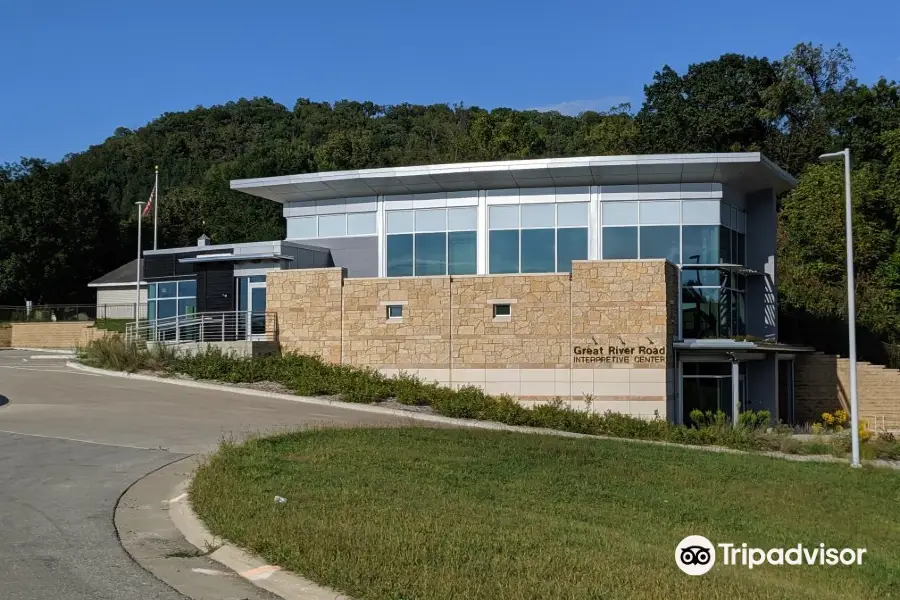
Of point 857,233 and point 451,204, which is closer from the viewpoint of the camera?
point 451,204

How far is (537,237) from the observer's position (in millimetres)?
33594

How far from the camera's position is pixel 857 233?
45375 mm

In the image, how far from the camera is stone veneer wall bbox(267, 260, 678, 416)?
2802 centimetres

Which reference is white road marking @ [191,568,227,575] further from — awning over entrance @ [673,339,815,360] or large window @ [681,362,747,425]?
large window @ [681,362,747,425]

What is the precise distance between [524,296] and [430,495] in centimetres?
1755

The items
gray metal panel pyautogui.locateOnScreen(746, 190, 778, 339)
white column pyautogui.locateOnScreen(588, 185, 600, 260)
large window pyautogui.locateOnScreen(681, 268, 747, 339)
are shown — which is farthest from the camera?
gray metal panel pyautogui.locateOnScreen(746, 190, 778, 339)

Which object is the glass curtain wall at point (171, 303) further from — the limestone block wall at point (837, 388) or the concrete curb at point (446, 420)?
the limestone block wall at point (837, 388)

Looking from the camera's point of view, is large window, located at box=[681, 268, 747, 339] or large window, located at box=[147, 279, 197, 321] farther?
large window, located at box=[147, 279, 197, 321]

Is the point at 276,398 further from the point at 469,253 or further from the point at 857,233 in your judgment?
the point at 857,233

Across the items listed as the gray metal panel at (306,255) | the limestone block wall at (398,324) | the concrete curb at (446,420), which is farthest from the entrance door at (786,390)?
the gray metal panel at (306,255)

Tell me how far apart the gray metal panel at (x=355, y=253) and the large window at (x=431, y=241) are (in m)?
0.70

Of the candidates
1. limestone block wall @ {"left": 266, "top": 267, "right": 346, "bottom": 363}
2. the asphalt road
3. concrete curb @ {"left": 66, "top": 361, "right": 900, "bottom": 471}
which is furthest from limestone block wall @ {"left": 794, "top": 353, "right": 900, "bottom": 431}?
the asphalt road

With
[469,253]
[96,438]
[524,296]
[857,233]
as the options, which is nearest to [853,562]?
[96,438]

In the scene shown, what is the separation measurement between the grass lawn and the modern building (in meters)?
9.63
